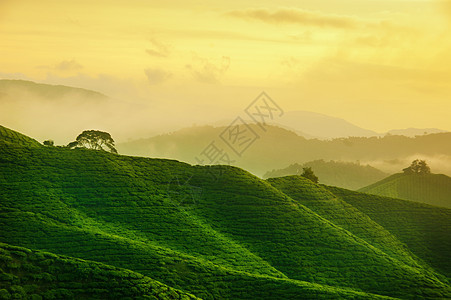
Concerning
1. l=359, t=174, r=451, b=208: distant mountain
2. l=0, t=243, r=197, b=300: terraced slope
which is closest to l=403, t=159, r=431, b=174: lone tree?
l=359, t=174, r=451, b=208: distant mountain

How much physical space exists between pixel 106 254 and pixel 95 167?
2340 cm

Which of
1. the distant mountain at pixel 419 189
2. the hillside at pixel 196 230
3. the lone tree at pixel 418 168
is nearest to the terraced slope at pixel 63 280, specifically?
the hillside at pixel 196 230

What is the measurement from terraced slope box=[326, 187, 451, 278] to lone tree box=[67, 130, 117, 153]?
4678cm

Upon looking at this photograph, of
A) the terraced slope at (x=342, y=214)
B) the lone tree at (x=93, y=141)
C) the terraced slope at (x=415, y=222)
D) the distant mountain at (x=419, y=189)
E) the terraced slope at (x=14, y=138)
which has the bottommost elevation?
the terraced slope at (x=14, y=138)

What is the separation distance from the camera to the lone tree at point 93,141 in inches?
4279

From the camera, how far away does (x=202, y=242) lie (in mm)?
60656

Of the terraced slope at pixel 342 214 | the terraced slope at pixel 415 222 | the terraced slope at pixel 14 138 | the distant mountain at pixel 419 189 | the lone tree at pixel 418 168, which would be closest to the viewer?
the terraced slope at pixel 14 138

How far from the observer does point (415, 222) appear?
Answer: 85812 millimetres

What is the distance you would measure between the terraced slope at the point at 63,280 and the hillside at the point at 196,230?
7947 millimetres

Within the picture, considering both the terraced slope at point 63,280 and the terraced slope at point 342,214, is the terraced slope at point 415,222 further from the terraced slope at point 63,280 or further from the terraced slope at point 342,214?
the terraced slope at point 63,280

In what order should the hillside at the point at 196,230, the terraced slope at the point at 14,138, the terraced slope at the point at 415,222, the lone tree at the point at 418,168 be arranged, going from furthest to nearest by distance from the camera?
the lone tree at the point at 418,168
the terraced slope at the point at 415,222
the terraced slope at the point at 14,138
the hillside at the point at 196,230

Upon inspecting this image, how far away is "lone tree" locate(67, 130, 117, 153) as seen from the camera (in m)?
109

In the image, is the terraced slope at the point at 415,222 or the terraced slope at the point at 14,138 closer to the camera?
the terraced slope at the point at 14,138

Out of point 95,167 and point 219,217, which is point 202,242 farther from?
point 95,167
